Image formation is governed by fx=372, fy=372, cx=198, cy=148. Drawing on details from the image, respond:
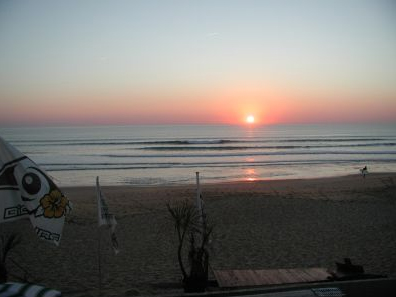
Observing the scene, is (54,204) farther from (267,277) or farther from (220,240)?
(220,240)

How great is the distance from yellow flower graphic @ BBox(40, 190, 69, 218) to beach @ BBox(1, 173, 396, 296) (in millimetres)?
1796

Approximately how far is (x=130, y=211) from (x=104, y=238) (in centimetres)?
367

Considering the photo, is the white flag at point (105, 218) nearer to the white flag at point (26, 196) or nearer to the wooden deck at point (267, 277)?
the white flag at point (26, 196)

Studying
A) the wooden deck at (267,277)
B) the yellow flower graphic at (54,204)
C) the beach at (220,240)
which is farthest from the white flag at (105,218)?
the wooden deck at (267,277)

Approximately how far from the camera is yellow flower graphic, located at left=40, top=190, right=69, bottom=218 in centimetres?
434

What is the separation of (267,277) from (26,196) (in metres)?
4.15

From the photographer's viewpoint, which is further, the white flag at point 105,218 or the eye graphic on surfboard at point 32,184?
the white flag at point 105,218

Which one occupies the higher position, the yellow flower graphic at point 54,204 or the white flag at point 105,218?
the yellow flower graphic at point 54,204

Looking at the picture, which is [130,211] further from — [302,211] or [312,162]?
[312,162]

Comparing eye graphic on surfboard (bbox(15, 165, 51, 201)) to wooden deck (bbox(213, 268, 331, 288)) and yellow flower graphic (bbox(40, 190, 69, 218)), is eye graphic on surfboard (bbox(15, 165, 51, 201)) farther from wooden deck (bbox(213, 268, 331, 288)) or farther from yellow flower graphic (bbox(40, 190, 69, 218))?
wooden deck (bbox(213, 268, 331, 288))

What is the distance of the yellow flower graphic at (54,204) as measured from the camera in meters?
4.34

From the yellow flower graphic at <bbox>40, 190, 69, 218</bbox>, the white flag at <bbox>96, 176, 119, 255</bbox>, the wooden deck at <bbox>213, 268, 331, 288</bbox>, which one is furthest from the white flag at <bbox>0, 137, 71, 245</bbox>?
the wooden deck at <bbox>213, 268, 331, 288</bbox>

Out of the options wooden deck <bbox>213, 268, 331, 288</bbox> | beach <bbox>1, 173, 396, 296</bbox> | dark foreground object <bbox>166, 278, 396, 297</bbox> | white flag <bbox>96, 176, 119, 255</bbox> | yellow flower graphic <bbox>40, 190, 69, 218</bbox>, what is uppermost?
yellow flower graphic <bbox>40, 190, 69, 218</bbox>

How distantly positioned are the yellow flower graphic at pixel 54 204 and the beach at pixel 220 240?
70.7 inches
